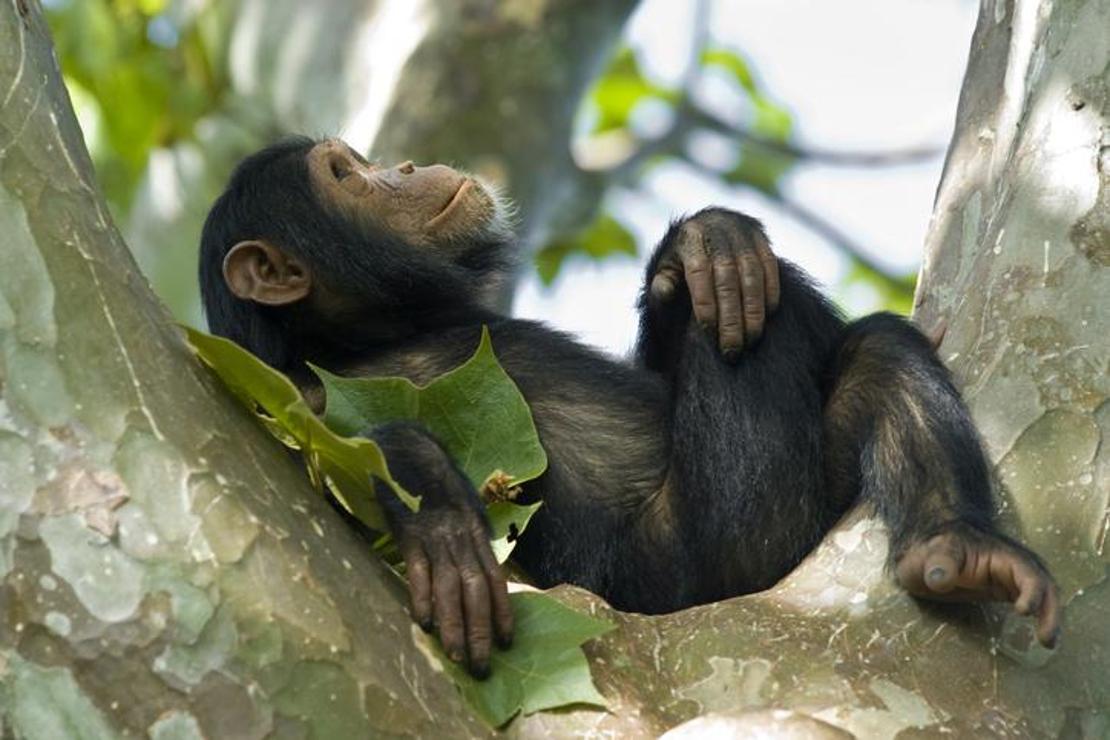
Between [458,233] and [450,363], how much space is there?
1.93 ft

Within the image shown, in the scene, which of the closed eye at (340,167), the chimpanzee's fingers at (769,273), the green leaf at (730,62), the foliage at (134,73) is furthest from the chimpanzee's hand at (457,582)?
the green leaf at (730,62)

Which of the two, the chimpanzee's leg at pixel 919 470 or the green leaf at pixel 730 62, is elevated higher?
the green leaf at pixel 730 62

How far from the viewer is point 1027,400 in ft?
12.2

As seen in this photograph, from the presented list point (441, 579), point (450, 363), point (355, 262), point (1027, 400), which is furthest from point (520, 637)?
point (355, 262)

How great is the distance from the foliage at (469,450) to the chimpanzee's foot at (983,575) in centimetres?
68

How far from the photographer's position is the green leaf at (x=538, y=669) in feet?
10.3

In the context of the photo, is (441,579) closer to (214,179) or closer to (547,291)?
(214,179)

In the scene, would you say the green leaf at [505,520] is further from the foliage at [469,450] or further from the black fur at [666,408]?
the black fur at [666,408]

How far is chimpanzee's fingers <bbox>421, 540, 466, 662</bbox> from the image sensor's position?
125 inches

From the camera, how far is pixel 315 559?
10.0 ft

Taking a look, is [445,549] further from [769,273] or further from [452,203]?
[452,203]

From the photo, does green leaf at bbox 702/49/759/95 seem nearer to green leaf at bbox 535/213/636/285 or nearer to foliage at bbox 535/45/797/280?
foliage at bbox 535/45/797/280

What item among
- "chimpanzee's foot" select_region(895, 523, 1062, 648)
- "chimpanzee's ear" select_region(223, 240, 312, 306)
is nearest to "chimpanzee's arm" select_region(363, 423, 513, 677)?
Answer: "chimpanzee's foot" select_region(895, 523, 1062, 648)

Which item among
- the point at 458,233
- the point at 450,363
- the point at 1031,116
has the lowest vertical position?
the point at 450,363
